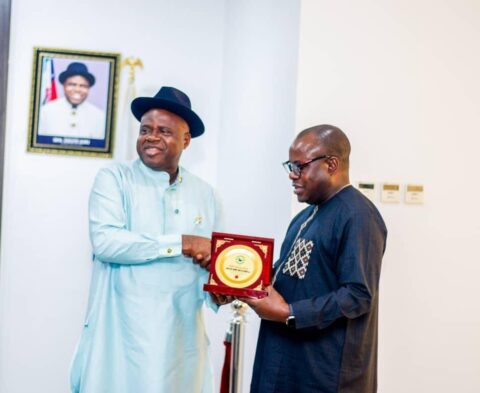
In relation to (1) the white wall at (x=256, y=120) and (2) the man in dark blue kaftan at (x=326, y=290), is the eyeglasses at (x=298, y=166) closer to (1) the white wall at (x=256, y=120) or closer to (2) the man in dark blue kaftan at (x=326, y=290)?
(2) the man in dark blue kaftan at (x=326, y=290)

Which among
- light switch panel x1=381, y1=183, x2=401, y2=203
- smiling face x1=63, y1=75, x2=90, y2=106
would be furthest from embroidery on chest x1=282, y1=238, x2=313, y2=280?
smiling face x1=63, y1=75, x2=90, y2=106

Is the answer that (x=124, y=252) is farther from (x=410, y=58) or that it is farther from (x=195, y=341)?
(x=410, y=58)

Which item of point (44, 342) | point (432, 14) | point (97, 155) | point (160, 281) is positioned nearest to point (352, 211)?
point (160, 281)

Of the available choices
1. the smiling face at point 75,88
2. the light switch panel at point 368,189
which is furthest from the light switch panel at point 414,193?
the smiling face at point 75,88

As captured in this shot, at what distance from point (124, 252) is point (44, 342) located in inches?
61.0

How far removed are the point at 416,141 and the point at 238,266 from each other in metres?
1.20

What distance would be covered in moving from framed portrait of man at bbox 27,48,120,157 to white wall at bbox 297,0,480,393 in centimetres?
132

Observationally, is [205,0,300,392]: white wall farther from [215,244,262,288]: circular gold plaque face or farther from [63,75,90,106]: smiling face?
[63,75,90,106]: smiling face

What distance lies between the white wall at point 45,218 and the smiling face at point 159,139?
119cm

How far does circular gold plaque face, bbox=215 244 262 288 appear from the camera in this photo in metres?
1.69

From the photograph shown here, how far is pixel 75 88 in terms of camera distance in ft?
10.4

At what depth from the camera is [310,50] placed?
2.37 m

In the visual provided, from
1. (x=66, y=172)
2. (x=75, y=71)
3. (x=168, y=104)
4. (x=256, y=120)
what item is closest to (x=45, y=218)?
(x=66, y=172)

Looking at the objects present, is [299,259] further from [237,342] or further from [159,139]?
[159,139]
